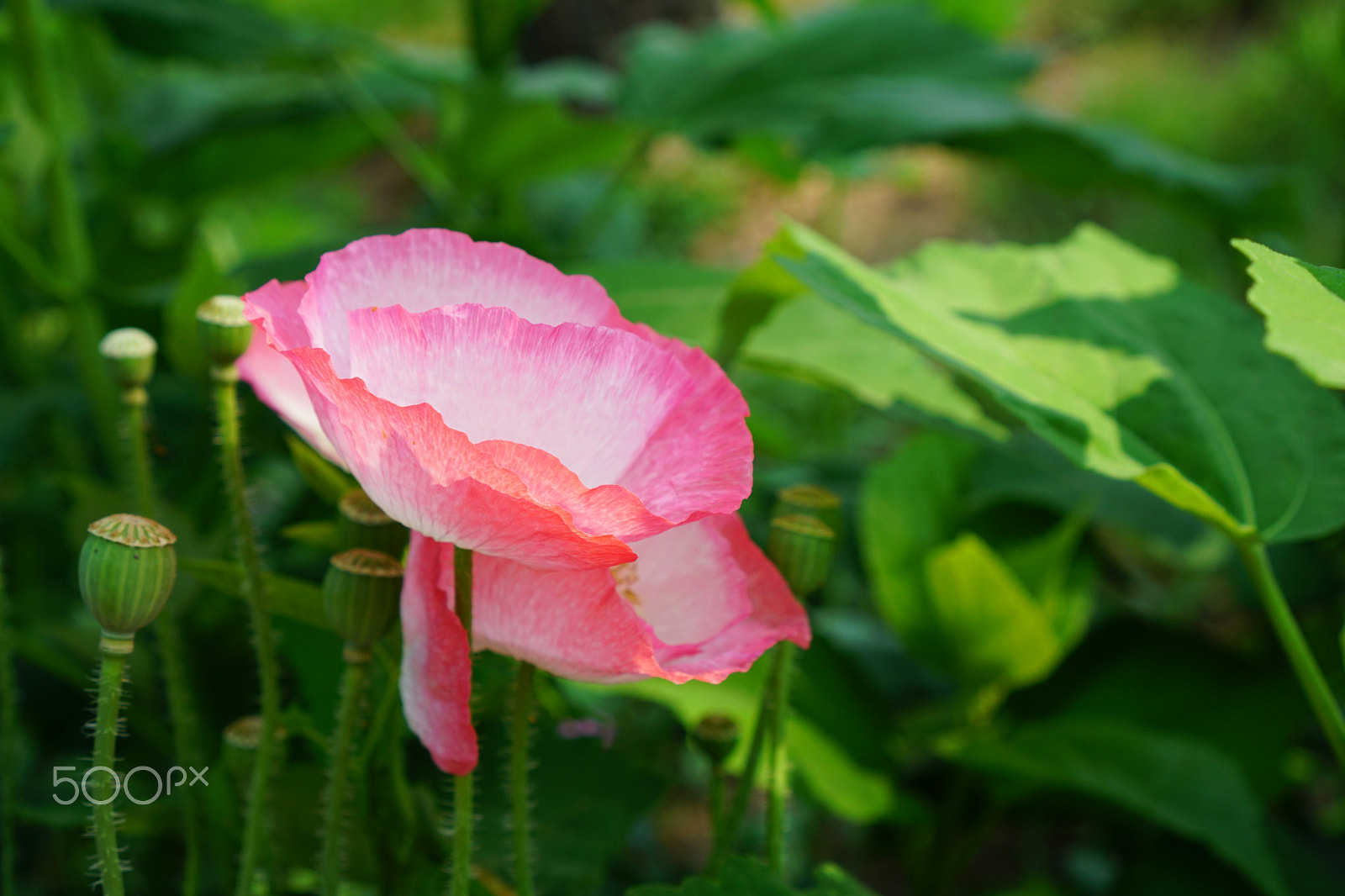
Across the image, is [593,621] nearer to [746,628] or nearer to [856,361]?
[746,628]

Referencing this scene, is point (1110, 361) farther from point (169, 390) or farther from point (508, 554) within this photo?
point (169, 390)

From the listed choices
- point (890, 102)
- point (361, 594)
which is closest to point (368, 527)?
point (361, 594)

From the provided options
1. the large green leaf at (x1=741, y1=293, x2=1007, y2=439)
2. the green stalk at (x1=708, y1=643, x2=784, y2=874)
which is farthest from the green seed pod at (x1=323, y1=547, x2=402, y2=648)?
the large green leaf at (x1=741, y1=293, x2=1007, y2=439)

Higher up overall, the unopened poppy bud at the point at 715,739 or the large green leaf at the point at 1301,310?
the large green leaf at the point at 1301,310

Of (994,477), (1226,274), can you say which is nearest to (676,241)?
(1226,274)

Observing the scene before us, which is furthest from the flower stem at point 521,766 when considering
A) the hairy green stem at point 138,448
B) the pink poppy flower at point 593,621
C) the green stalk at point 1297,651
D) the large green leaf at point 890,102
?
the large green leaf at point 890,102

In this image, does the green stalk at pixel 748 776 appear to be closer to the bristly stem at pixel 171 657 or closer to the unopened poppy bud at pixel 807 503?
the unopened poppy bud at pixel 807 503
